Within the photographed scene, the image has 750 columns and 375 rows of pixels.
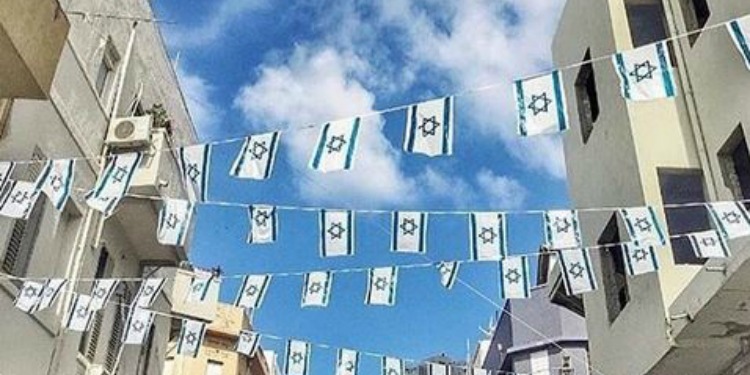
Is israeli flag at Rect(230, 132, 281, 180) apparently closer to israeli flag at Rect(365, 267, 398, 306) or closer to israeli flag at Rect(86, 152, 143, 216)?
israeli flag at Rect(86, 152, 143, 216)

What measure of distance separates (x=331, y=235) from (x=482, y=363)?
105 ft

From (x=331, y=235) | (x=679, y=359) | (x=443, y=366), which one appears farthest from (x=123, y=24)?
(x=679, y=359)

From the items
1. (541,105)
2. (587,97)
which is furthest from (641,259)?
(587,97)

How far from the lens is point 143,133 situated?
38.0 ft

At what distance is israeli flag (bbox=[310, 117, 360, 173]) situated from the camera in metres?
6.99

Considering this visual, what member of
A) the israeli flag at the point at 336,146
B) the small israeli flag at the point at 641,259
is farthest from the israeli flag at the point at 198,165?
the small israeli flag at the point at 641,259

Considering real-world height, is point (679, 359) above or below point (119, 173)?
below

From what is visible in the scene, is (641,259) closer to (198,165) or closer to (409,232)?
(409,232)

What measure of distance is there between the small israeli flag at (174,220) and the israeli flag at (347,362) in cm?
355

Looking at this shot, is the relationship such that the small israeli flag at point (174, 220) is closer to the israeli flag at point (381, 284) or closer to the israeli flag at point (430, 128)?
the israeli flag at point (381, 284)

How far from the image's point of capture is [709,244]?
879cm

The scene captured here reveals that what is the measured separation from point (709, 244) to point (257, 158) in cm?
557

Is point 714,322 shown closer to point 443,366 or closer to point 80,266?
point 443,366

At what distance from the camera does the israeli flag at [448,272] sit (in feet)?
31.1
